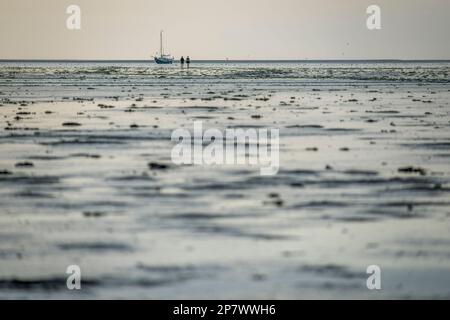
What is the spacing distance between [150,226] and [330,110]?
3738cm

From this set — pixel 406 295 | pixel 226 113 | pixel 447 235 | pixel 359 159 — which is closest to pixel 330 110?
pixel 226 113

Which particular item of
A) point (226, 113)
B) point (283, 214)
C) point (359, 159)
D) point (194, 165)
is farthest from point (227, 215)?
point (226, 113)

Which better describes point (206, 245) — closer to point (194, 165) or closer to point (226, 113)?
point (194, 165)

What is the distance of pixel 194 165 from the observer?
2689 centimetres

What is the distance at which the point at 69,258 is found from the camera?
15.0m

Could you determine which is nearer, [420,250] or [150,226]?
[420,250]

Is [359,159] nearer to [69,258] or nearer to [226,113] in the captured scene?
[69,258]

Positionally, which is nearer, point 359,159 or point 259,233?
point 259,233

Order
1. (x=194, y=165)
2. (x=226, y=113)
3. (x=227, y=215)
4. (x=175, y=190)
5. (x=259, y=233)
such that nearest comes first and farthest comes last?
1. (x=259, y=233)
2. (x=227, y=215)
3. (x=175, y=190)
4. (x=194, y=165)
5. (x=226, y=113)
